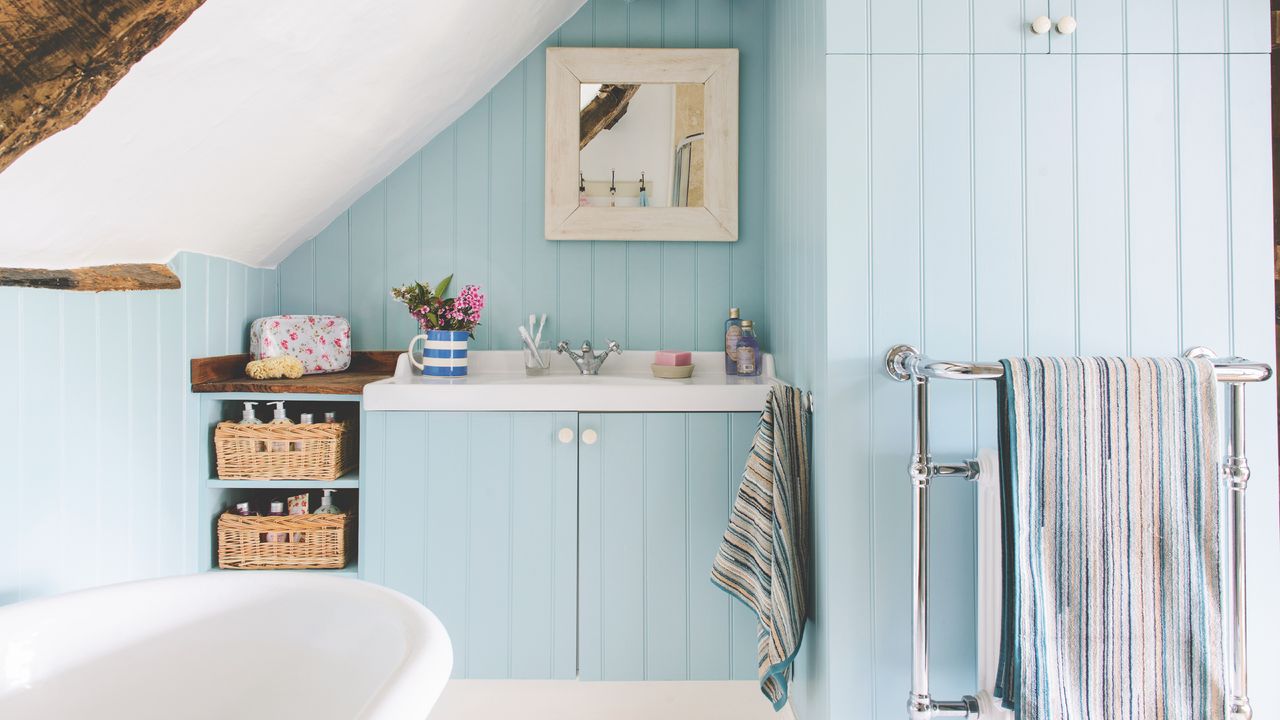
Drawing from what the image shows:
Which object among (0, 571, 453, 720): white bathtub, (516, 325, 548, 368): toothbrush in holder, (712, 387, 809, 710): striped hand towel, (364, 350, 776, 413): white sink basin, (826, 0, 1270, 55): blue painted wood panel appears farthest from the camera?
(516, 325, 548, 368): toothbrush in holder

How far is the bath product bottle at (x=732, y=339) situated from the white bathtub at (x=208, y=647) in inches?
50.4

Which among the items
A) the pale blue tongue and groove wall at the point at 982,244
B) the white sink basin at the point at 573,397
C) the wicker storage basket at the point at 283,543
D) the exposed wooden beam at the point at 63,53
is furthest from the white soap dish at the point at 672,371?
the exposed wooden beam at the point at 63,53

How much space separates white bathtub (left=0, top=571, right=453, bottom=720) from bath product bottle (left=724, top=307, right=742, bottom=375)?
4.20 ft

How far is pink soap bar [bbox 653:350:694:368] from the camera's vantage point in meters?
2.02

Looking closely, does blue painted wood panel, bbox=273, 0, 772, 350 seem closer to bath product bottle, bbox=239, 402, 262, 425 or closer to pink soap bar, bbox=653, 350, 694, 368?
pink soap bar, bbox=653, 350, 694, 368

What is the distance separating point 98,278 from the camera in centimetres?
142

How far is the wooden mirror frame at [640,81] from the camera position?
214 cm

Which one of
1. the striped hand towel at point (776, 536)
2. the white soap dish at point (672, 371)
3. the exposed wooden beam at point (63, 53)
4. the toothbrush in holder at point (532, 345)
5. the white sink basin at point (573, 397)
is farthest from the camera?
the toothbrush in holder at point (532, 345)

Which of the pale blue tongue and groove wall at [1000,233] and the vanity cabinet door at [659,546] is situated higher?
the pale blue tongue and groove wall at [1000,233]

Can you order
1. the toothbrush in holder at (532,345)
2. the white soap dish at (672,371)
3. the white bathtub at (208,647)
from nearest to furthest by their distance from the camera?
the white bathtub at (208,647)
the white soap dish at (672,371)
the toothbrush in holder at (532,345)

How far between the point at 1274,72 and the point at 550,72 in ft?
5.94

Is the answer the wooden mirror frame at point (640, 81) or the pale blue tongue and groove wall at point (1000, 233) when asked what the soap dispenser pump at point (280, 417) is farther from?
the pale blue tongue and groove wall at point (1000, 233)

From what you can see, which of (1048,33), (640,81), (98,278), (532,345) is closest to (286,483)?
(98,278)

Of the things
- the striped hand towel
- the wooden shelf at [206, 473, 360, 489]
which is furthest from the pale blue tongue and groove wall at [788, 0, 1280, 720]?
the wooden shelf at [206, 473, 360, 489]
